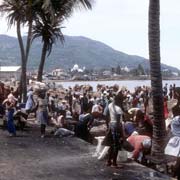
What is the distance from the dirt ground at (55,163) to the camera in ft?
32.4

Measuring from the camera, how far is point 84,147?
13.6 metres

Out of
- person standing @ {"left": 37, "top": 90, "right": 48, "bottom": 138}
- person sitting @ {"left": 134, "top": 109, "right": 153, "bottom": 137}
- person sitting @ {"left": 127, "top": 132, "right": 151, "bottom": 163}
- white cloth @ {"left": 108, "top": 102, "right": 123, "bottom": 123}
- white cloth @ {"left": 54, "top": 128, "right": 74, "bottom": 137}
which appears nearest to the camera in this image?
white cloth @ {"left": 108, "top": 102, "right": 123, "bottom": 123}

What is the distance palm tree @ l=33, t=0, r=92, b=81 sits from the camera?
22.0 metres

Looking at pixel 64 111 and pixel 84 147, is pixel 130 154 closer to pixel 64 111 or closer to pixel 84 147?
pixel 84 147

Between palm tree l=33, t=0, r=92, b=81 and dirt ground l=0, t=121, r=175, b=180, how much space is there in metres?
8.52

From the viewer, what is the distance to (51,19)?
23.4 metres

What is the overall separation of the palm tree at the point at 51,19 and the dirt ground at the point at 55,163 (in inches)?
335

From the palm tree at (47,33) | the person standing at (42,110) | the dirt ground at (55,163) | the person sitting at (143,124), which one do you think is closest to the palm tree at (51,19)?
the palm tree at (47,33)

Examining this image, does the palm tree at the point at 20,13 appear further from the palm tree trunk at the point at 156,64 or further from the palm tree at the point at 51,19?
the palm tree trunk at the point at 156,64

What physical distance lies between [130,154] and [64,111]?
9385 mm

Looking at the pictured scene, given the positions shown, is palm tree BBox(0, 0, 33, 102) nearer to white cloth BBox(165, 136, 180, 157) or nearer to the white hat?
the white hat

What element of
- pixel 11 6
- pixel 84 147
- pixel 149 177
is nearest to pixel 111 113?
pixel 149 177

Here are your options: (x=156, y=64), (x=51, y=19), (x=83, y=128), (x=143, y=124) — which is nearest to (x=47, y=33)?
(x=51, y=19)

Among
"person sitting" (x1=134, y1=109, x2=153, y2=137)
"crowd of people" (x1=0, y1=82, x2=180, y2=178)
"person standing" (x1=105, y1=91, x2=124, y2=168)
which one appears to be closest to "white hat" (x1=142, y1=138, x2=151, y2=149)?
"crowd of people" (x1=0, y1=82, x2=180, y2=178)
